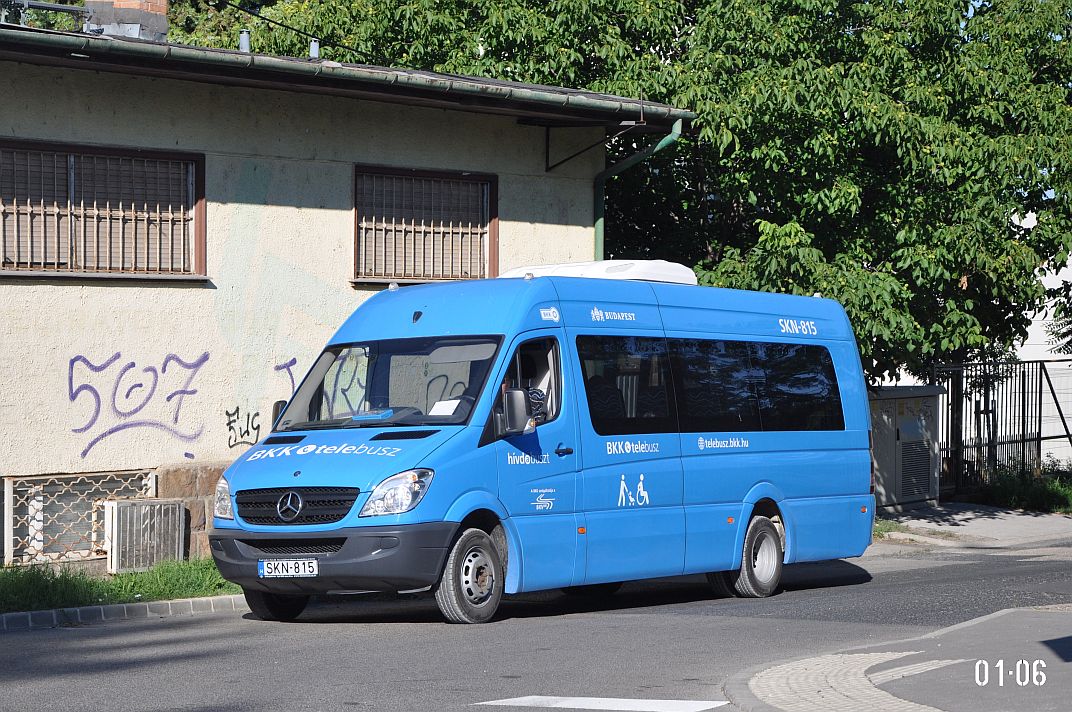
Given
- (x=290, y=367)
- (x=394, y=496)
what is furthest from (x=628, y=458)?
(x=290, y=367)

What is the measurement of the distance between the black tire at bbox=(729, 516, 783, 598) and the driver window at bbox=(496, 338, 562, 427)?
283cm

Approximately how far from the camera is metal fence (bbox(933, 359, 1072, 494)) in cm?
2517

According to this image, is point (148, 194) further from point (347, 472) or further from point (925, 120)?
point (925, 120)

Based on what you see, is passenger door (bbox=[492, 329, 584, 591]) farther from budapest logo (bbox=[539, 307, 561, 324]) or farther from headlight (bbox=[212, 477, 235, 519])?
headlight (bbox=[212, 477, 235, 519])

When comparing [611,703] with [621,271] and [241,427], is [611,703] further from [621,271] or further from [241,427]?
[241,427]

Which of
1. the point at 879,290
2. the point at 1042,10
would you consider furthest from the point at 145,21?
the point at 1042,10

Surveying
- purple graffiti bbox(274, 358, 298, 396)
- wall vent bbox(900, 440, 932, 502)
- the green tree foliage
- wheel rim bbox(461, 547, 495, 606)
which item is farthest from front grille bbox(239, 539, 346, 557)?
wall vent bbox(900, 440, 932, 502)

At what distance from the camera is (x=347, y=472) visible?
10.6 m

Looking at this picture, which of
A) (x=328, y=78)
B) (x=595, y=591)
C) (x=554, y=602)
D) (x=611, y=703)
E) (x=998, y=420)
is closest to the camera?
(x=611, y=703)

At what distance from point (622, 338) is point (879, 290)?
250 inches

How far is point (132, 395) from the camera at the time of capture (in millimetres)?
14555

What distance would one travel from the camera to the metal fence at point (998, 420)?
25.2 meters

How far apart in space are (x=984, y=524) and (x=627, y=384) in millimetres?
11775
